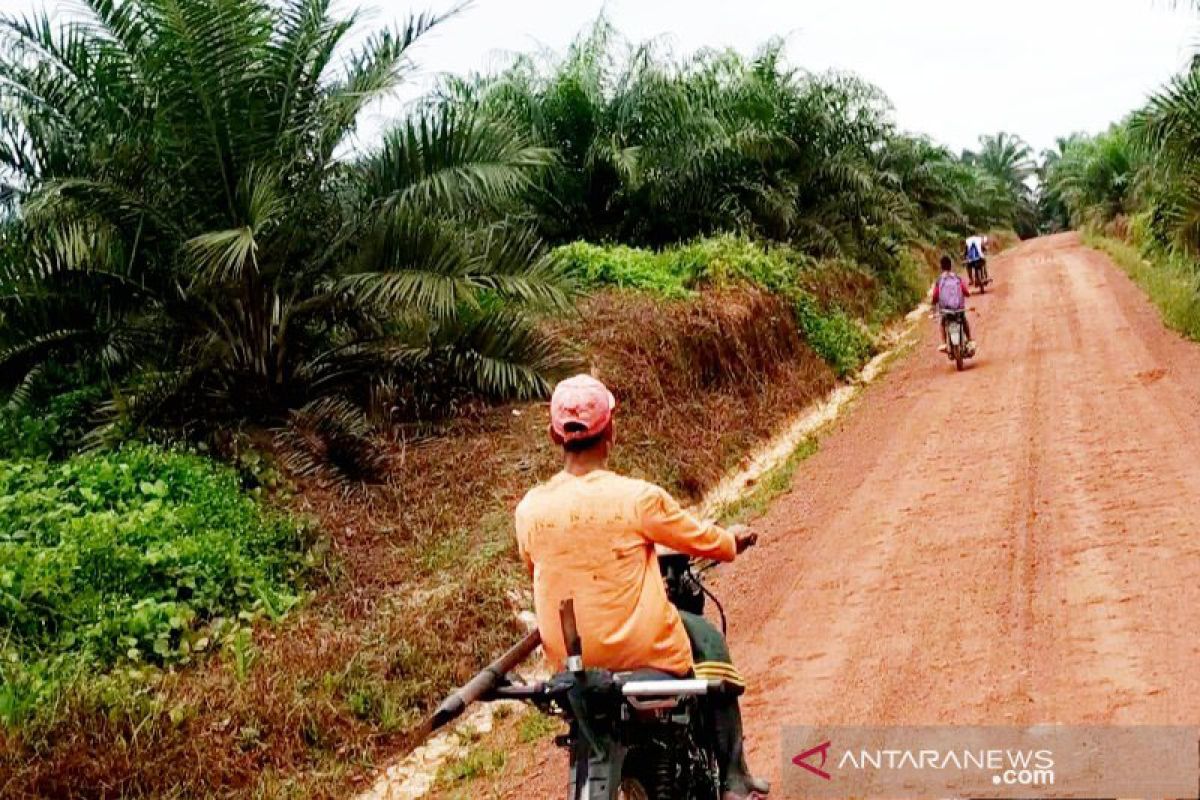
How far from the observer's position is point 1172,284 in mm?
19172

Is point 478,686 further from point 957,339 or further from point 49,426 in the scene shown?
point 957,339

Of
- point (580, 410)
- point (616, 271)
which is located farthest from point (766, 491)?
point (580, 410)

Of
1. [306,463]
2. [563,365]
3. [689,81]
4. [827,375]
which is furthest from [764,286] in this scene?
[306,463]

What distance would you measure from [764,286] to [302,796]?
11.9 metres

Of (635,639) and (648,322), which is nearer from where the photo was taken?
(635,639)

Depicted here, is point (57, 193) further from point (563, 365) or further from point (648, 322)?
point (648, 322)

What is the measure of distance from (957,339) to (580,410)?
13.7 metres

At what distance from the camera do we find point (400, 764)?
19.4 feet

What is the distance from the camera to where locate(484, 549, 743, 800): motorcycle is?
9.85 ft

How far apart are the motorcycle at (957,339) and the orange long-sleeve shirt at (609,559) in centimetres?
1349

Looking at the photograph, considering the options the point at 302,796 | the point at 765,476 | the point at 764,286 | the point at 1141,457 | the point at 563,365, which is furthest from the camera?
the point at 764,286

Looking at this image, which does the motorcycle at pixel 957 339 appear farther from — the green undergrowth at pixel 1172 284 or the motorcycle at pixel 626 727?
the motorcycle at pixel 626 727

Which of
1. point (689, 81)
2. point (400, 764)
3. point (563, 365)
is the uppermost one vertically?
point (689, 81)

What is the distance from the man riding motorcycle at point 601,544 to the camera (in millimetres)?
3229
